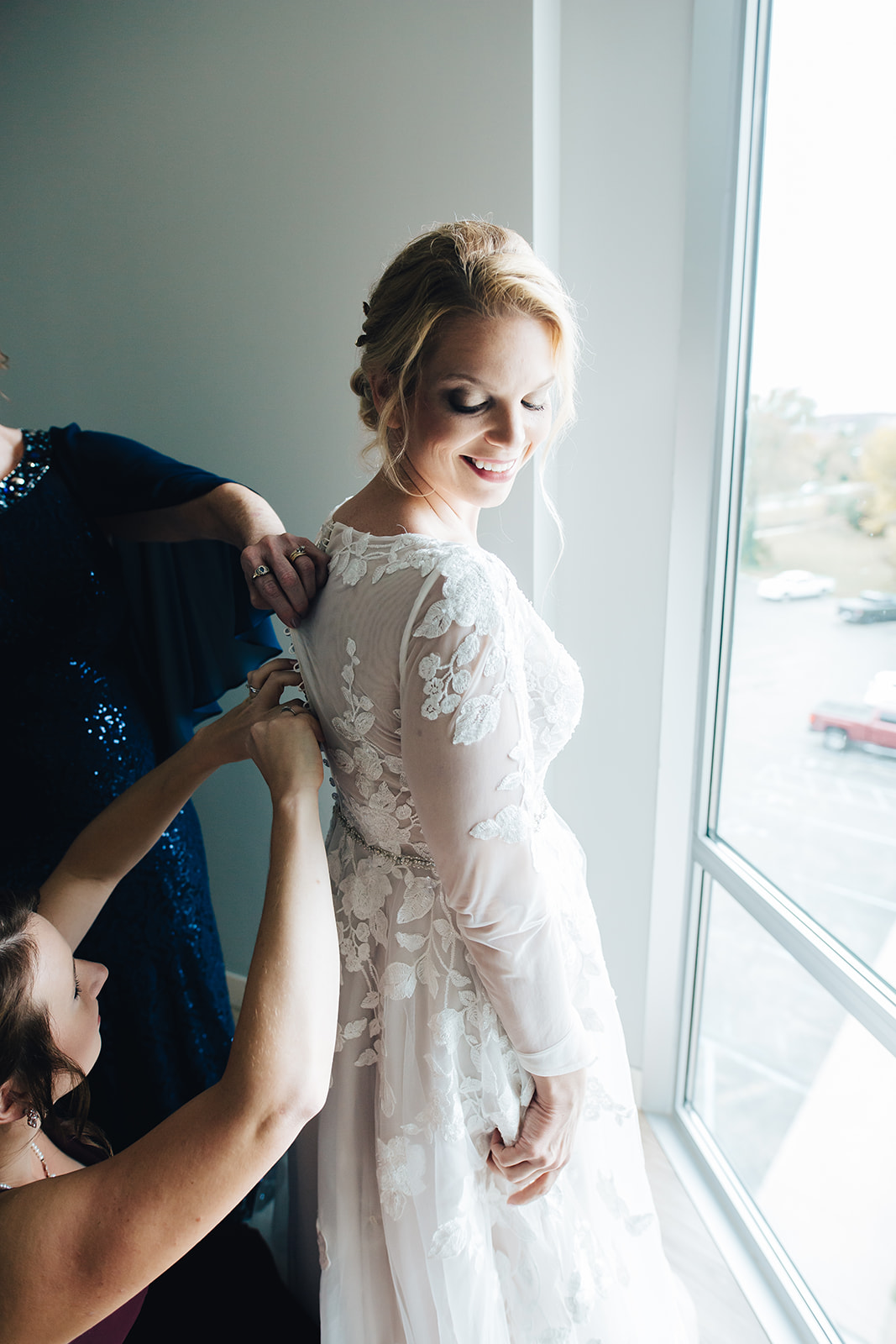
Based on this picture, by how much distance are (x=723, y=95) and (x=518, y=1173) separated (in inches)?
62.5

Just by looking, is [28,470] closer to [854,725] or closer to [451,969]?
[451,969]

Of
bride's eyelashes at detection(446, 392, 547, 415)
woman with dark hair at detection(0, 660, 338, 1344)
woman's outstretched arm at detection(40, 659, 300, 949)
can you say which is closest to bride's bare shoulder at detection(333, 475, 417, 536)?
bride's eyelashes at detection(446, 392, 547, 415)

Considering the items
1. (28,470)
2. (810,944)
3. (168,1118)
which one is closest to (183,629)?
(28,470)

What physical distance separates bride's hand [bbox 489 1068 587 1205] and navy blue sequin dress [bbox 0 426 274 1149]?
740mm

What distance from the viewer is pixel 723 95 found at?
3.91ft

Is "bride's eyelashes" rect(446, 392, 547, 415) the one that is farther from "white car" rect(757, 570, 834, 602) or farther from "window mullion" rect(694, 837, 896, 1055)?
"window mullion" rect(694, 837, 896, 1055)

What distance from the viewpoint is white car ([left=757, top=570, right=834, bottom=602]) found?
1207mm

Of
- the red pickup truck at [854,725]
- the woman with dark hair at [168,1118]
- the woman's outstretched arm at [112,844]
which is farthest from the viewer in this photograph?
the red pickup truck at [854,725]

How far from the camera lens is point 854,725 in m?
1.20

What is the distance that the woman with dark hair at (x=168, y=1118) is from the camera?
1.91 ft

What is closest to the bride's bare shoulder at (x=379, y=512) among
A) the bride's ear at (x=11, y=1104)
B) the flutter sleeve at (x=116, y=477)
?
the flutter sleeve at (x=116, y=477)

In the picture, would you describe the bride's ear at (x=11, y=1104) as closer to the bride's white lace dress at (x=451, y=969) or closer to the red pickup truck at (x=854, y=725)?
the bride's white lace dress at (x=451, y=969)

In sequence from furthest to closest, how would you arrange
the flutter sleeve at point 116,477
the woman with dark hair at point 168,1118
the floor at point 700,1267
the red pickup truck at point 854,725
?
the floor at point 700,1267, the flutter sleeve at point 116,477, the red pickup truck at point 854,725, the woman with dark hair at point 168,1118

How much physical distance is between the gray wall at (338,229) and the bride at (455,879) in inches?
21.8
